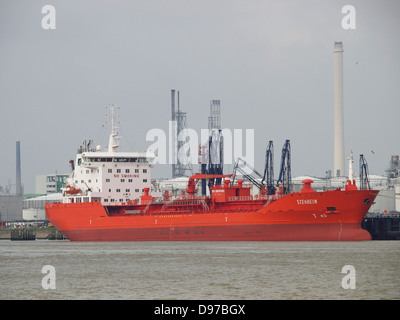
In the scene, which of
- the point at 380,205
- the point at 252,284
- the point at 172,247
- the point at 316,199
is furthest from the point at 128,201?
the point at 380,205

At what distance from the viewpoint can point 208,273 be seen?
34312 millimetres

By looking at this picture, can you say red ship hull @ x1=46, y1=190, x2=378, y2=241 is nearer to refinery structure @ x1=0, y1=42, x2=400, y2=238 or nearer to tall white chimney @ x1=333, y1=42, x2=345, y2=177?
refinery structure @ x1=0, y1=42, x2=400, y2=238

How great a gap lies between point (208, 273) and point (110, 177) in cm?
2923

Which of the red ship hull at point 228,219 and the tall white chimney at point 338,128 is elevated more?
the tall white chimney at point 338,128

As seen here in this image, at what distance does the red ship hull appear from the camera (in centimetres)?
5206

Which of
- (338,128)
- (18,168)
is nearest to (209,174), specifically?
(338,128)

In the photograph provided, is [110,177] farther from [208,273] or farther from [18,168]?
[18,168]

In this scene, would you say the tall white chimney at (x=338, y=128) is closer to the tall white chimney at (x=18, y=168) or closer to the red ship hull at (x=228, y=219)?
the tall white chimney at (x=18, y=168)

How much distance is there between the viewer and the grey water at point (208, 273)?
92.4 feet

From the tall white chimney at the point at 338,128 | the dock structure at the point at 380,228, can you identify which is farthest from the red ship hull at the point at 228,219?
the tall white chimney at the point at 338,128

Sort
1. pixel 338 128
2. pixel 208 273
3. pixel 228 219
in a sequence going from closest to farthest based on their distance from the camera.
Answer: pixel 208 273 < pixel 228 219 < pixel 338 128

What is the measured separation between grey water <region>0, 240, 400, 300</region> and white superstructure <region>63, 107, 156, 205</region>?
12.3 metres

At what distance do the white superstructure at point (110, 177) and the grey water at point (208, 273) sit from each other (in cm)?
1229
